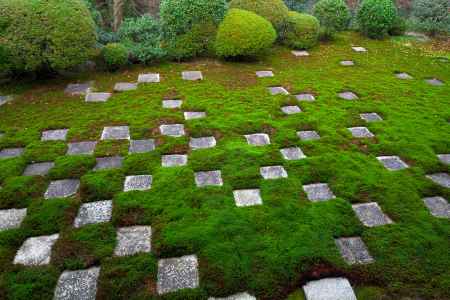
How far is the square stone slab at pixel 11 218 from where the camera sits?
3.65 meters

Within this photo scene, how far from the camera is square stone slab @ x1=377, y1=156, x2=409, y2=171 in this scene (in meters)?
4.70

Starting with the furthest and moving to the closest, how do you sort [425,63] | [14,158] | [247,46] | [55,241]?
1. [425,63]
2. [247,46]
3. [14,158]
4. [55,241]

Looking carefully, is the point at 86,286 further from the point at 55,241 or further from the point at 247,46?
the point at 247,46

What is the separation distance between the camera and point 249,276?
318 cm

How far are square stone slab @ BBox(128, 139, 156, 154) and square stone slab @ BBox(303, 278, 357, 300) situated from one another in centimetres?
280

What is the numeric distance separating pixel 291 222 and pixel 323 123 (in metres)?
2.41

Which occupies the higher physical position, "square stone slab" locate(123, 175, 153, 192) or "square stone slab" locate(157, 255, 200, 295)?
"square stone slab" locate(123, 175, 153, 192)

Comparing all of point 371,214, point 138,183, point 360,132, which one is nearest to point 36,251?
point 138,183

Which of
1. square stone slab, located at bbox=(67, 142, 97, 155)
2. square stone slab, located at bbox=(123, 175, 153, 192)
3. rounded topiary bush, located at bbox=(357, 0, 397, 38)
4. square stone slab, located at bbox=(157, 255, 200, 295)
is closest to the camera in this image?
square stone slab, located at bbox=(157, 255, 200, 295)

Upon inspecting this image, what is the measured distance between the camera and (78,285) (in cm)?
308

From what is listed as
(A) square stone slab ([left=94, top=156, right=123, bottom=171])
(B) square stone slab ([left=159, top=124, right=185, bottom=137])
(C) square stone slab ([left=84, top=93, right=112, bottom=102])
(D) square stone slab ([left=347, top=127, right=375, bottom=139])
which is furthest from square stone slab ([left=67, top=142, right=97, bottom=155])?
(D) square stone slab ([left=347, top=127, right=375, bottom=139])

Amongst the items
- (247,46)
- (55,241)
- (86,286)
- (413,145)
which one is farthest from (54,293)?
(247,46)

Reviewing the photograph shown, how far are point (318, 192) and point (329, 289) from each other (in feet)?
4.34

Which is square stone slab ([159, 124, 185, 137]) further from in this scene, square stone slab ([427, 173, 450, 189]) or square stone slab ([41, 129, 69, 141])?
square stone slab ([427, 173, 450, 189])
